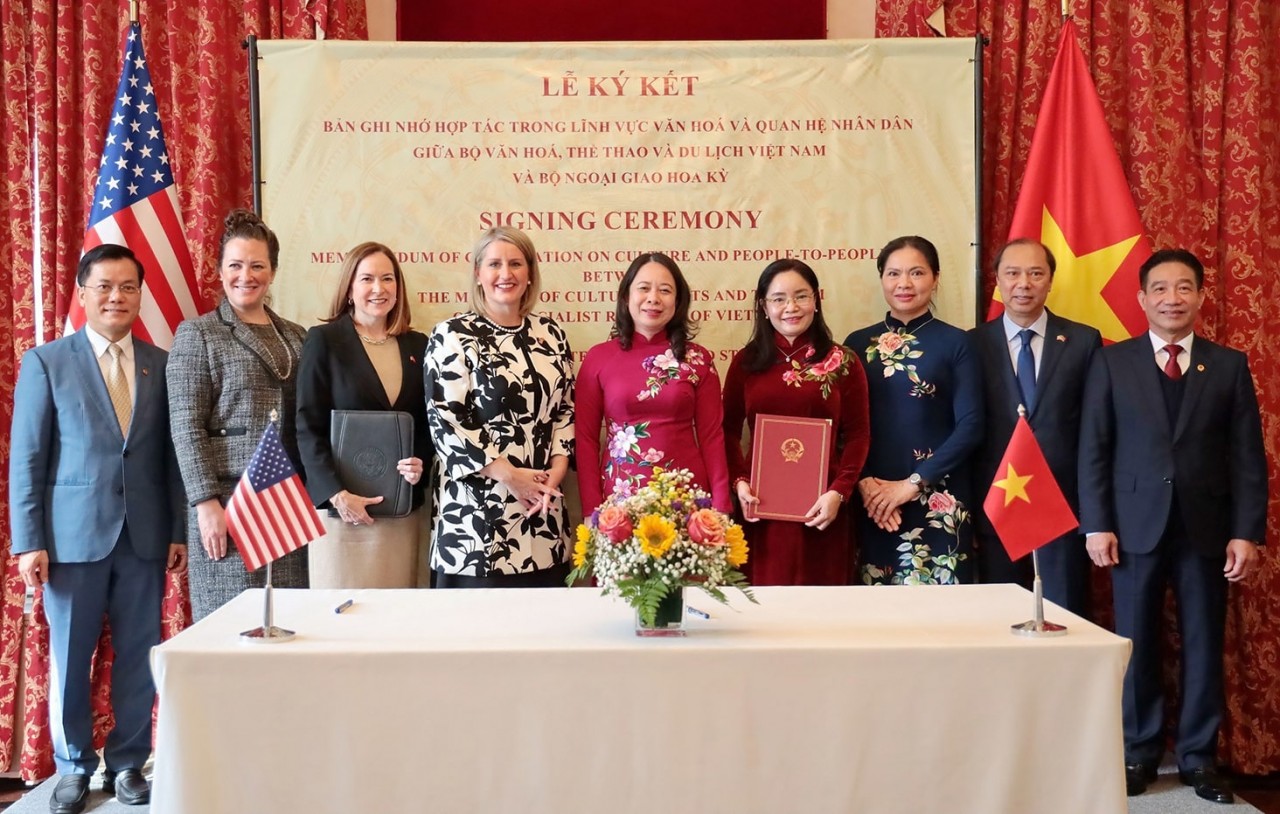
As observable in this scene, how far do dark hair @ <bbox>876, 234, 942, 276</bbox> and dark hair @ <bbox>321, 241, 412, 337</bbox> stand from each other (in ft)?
5.18

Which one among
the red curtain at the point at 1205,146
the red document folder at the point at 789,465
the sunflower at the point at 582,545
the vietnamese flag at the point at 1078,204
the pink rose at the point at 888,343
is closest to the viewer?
the sunflower at the point at 582,545

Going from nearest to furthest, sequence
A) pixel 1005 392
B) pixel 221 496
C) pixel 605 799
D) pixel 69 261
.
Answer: pixel 605 799 < pixel 221 496 < pixel 1005 392 < pixel 69 261

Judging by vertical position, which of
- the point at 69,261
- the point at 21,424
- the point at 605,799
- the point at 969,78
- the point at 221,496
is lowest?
the point at 605,799

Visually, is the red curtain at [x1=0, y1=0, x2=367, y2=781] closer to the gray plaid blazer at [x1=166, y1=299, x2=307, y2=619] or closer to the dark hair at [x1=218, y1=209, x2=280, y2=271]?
the dark hair at [x1=218, y1=209, x2=280, y2=271]

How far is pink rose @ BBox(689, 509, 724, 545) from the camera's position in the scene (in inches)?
83.6

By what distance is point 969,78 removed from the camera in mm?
3889

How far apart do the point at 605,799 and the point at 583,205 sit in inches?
93.2

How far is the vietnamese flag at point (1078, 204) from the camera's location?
3812 mm

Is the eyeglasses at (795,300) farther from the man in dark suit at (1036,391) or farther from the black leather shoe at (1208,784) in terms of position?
the black leather shoe at (1208,784)

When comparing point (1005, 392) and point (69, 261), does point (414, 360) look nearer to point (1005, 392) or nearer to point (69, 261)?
point (69, 261)

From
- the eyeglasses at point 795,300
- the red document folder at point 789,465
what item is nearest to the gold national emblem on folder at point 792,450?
the red document folder at point 789,465

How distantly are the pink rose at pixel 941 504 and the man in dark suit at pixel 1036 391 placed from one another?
0.16 metres

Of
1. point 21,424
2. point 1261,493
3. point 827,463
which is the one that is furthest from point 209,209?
point 1261,493

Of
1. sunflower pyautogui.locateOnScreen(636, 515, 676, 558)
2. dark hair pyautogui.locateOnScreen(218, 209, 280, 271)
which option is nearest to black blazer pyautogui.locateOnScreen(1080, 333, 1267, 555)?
sunflower pyautogui.locateOnScreen(636, 515, 676, 558)
